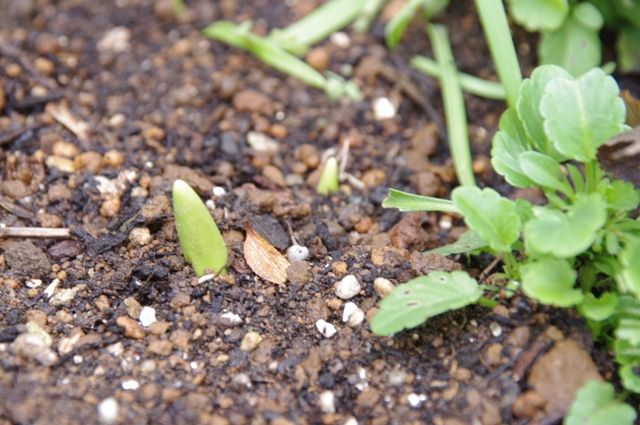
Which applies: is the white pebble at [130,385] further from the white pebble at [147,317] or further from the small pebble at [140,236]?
the small pebble at [140,236]

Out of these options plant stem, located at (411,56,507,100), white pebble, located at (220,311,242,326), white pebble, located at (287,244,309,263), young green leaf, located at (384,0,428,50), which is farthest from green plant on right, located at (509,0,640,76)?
white pebble, located at (220,311,242,326)

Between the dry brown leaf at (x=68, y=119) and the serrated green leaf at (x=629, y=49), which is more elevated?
the serrated green leaf at (x=629, y=49)

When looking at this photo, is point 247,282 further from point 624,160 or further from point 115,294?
point 624,160

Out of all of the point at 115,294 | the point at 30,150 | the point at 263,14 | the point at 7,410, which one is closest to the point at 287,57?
the point at 263,14

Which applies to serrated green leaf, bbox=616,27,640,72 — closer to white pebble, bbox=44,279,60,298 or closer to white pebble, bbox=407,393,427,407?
white pebble, bbox=407,393,427,407

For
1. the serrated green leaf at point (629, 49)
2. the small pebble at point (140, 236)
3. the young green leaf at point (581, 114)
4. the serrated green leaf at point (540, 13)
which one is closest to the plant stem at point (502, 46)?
the serrated green leaf at point (540, 13)

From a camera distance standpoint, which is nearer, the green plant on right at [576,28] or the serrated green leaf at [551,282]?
the serrated green leaf at [551,282]
